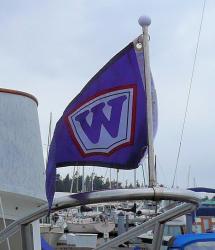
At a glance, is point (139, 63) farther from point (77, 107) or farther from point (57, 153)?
point (57, 153)

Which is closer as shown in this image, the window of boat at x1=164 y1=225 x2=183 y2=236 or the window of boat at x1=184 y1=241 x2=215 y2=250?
the window of boat at x1=184 y1=241 x2=215 y2=250

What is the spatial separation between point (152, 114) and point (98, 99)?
0.57 metres

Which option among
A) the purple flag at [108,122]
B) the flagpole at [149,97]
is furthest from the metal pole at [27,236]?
the flagpole at [149,97]

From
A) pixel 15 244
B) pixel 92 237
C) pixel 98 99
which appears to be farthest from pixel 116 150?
pixel 92 237

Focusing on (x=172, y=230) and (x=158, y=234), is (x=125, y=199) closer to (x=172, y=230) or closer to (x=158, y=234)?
(x=158, y=234)

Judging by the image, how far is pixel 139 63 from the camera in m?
5.98

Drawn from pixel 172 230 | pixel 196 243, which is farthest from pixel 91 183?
pixel 196 243

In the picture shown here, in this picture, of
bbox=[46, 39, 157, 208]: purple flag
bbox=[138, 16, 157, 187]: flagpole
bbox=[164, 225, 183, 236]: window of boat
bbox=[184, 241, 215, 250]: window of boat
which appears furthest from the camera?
Answer: bbox=[164, 225, 183, 236]: window of boat

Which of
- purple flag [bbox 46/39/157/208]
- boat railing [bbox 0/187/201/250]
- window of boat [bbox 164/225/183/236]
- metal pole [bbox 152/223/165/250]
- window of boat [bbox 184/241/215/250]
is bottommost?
window of boat [bbox 164/225/183/236]

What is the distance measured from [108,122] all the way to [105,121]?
3 cm

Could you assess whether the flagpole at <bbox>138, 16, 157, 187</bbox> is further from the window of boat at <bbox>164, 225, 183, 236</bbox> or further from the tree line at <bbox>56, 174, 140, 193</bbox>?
the window of boat at <bbox>164, 225, 183, 236</bbox>

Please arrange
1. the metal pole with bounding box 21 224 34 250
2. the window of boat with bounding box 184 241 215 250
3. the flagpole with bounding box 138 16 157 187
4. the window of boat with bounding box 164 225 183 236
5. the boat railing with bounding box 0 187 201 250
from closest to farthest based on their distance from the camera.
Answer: the boat railing with bounding box 0 187 201 250 < the flagpole with bounding box 138 16 157 187 < the metal pole with bounding box 21 224 34 250 < the window of boat with bounding box 184 241 215 250 < the window of boat with bounding box 164 225 183 236

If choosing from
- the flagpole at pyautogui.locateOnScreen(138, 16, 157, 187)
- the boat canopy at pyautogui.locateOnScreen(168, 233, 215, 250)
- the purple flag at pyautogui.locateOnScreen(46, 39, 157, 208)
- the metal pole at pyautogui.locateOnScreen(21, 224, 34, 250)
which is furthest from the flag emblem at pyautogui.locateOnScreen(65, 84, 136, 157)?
the boat canopy at pyautogui.locateOnScreen(168, 233, 215, 250)

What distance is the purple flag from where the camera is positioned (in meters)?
5.75
